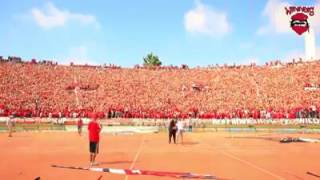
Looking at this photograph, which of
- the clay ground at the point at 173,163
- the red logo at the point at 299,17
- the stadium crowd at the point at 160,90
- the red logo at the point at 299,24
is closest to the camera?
the clay ground at the point at 173,163

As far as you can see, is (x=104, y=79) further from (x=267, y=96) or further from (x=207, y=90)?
(x=267, y=96)

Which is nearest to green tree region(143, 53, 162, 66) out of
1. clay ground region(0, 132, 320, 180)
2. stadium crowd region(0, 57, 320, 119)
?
stadium crowd region(0, 57, 320, 119)

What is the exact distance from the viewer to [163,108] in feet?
228

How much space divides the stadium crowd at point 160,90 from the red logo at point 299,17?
5525mm

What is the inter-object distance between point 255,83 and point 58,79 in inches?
1164

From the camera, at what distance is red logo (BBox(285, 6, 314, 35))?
3120 inches

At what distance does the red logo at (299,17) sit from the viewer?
260ft

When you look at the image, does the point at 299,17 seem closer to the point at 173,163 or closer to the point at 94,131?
the point at 173,163

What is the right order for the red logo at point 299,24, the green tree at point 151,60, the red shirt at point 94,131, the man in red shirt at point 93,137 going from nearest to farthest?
the man in red shirt at point 93,137 → the red shirt at point 94,131 → the red logo at point 299,24 → the green tree at point 151,60

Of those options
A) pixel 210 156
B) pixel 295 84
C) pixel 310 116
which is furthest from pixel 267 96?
pixel 210 156

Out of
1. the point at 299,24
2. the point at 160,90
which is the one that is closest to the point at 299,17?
the point at 299,24

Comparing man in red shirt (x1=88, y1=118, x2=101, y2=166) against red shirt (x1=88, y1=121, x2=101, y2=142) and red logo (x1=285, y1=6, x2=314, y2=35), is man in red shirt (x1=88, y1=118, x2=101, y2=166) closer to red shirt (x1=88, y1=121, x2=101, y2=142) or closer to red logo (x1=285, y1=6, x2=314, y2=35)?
red shirt (x1=88, y1=121, x2=101, y2=142)

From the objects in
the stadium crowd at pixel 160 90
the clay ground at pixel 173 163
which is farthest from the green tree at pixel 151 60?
the clay ground at pixel 173 163

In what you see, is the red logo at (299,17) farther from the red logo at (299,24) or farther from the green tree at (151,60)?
the green tree at (151,60)
